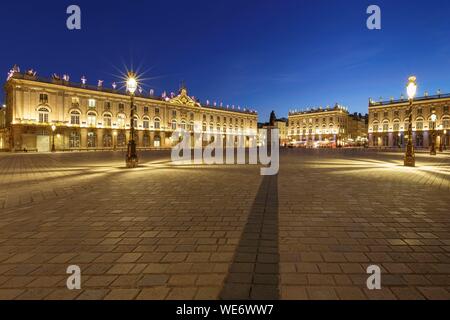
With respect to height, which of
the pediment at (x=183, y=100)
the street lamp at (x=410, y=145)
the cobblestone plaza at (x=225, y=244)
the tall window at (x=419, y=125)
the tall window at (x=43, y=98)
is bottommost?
the cobblestone plaza at (x=225, y=244)

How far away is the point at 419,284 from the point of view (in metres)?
3.19

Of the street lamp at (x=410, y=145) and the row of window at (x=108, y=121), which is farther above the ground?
the row of window at (x=108, y=121)

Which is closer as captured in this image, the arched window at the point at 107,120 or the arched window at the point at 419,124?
the arched window at the point at 107,120

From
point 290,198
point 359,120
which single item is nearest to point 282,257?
point 290,198

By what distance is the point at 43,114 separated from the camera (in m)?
52.5

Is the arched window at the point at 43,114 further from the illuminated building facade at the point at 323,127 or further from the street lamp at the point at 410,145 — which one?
the illuminated building facade at the point at 323,127

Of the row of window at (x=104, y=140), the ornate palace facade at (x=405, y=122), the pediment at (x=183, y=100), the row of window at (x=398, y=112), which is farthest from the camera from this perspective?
the pediment at (x=183, y=100)

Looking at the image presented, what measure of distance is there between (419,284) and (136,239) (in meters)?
3.89

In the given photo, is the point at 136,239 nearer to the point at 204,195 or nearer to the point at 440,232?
the point at 204,195

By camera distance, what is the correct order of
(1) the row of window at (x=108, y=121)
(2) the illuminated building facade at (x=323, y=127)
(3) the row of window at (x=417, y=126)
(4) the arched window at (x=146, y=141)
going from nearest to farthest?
(1) the row of window at (x=108, y=121)
(4) the arched window at (x=146, y=141)
(3) the row of window at (x=417, y=126)
(2) the illuminated building facade at (x=323, y=127)

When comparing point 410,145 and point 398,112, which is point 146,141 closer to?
point 410,145

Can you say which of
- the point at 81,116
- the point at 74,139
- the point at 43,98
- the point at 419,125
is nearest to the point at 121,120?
the point at 81,116

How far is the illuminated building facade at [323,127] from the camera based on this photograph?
102 meters

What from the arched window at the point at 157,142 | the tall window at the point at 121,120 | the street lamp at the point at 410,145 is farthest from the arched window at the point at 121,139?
the street lamp at the point at 410,145
